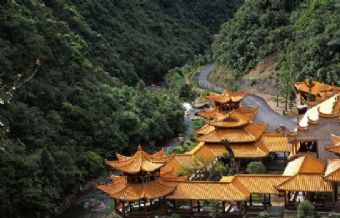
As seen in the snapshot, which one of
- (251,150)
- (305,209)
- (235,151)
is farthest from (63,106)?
(305,209)

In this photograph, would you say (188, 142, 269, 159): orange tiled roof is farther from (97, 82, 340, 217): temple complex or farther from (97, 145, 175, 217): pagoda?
(97, 145, 175, 217): pagoda

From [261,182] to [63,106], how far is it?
89.0 ft

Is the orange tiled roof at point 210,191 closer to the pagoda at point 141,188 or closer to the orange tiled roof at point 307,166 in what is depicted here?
the pagoda at point 141,188

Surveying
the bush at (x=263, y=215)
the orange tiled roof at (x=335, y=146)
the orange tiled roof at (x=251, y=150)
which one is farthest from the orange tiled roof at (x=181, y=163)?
the orange tiled roof at (x=335, y=146)

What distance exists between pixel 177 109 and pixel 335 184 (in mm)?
42640

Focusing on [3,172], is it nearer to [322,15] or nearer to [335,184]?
[335,184]

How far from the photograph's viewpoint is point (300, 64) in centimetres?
8256

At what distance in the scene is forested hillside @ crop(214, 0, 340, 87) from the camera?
78.6 m

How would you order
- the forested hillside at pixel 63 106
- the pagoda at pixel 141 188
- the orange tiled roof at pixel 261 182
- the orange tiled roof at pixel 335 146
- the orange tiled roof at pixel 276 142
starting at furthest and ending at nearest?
the orange tiled roof at pixel 276 142 → the forested hillside at pixel 63 106 → the pagoda at pixel 141 188 → the orange tiled roof at pixel 261 182 → the orange tiled roof at pixel 335 146

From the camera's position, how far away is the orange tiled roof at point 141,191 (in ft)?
129

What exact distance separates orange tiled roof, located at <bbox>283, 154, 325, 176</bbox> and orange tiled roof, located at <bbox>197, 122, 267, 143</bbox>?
7975mm

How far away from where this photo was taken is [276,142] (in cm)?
4928

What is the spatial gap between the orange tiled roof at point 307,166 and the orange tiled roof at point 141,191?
765cm

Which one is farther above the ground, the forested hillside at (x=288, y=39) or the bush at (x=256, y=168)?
the forested hillside at (x=288, y=39)
